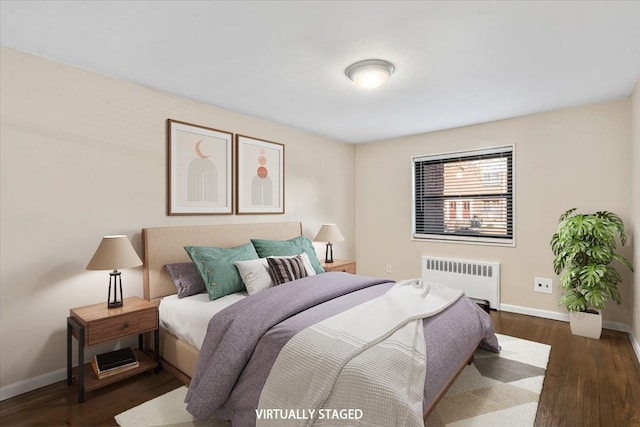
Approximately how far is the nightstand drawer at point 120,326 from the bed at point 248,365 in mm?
194

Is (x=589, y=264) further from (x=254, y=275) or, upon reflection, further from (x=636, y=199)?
(x=254, y=275)

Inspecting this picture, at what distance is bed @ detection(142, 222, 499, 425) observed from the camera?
70.9 inches

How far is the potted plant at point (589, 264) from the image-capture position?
3014mm

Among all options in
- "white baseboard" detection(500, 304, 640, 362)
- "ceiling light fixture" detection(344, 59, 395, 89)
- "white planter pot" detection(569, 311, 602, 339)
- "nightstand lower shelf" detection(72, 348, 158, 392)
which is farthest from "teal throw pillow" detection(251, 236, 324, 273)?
"white planter pot" detection(569, 311, 602, 339)

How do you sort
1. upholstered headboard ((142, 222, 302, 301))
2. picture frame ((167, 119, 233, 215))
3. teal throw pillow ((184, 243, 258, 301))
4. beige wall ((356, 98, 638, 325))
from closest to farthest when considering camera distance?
teal throw pillow ((184, 243, 258, 301)), upholstered headboard ((142, 222, 302, 301)), picture frame ((167, 119, 233, 215)), beige wall ((356, 98, 638, 325))

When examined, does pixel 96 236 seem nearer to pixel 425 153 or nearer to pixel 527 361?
pixel 527 361

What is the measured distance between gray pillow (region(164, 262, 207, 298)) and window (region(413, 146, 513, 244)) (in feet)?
10.3

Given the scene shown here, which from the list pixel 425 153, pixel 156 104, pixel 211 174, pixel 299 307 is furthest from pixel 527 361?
pixel 156 104

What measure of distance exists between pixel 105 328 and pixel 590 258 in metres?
4.20

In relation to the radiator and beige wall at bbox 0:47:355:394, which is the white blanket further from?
the radiator

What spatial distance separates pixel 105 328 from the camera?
2.23 m

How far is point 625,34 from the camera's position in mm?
2055

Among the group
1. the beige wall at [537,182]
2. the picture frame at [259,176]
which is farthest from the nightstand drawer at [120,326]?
the beige wall at [537,182]

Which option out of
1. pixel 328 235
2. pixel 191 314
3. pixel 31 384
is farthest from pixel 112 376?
pixel 328 235
